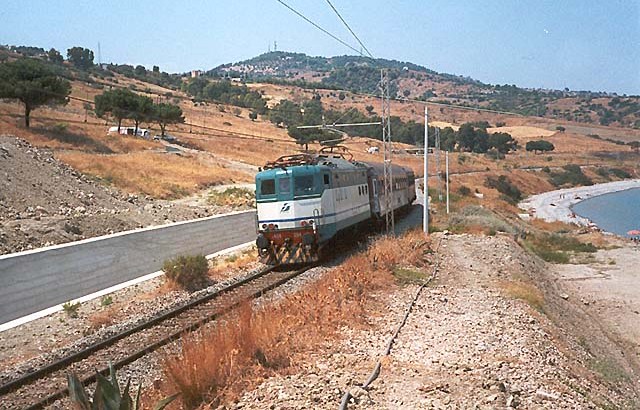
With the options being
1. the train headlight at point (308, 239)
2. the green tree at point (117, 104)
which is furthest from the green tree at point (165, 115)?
the train headlight at point (308, 239)

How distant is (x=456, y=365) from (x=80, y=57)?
138 meters

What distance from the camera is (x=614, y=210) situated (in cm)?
8812

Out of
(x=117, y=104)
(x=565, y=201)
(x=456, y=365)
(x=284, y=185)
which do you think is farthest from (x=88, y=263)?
(x=565, y=201)

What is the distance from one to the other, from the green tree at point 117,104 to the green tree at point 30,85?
10.2 meters

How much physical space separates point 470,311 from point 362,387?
6.61 meters

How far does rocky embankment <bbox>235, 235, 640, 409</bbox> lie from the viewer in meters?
7.84

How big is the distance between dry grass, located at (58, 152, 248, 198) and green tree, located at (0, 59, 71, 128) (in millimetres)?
10248

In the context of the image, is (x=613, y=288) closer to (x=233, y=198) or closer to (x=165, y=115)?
(x=233, y=198)

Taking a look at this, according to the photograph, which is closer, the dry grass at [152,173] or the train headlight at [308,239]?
the train headlight at [308,239]

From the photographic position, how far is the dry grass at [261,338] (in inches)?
318

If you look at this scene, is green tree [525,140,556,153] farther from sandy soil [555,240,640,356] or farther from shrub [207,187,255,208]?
shrub [207,187,255,208]

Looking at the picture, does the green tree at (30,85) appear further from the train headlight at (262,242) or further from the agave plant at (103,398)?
the agave plant at (103,398)

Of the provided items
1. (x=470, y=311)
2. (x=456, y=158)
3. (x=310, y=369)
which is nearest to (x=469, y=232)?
(x=470, y=311)

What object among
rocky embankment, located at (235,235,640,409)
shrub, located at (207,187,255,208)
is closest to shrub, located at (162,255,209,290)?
rocky embankment, located at (235,235,640,409)
